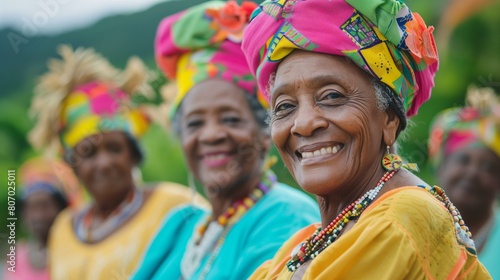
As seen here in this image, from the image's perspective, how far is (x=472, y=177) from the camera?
5.75 metres

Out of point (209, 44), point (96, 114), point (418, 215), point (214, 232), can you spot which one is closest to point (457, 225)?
point (418, 215)

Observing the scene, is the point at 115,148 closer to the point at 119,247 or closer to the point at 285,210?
the point at 119,247

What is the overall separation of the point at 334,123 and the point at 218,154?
5.12 feet

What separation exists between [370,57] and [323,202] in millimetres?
533

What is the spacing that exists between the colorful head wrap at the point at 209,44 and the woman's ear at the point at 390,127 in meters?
1.52

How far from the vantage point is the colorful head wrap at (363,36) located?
2.73 metres

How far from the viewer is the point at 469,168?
19.0 ft

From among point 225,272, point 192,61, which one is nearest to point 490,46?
point 192,61

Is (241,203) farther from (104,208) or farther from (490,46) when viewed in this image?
(490,46)

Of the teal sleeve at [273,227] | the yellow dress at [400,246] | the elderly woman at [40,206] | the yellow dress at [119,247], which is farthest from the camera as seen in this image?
the elderly woman at [40,206]

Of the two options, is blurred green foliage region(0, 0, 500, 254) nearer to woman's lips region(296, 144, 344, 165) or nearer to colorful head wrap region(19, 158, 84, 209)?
colorful head wrap region(19, 158, 84, 209)

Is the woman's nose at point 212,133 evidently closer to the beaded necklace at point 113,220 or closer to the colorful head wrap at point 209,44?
the colorful head wrap at point 209,44

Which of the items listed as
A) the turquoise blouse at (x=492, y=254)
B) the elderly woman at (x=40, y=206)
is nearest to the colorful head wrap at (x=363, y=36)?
the turquoise blouse at (x=492, y=254)

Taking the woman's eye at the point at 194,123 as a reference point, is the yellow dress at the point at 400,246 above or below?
above
